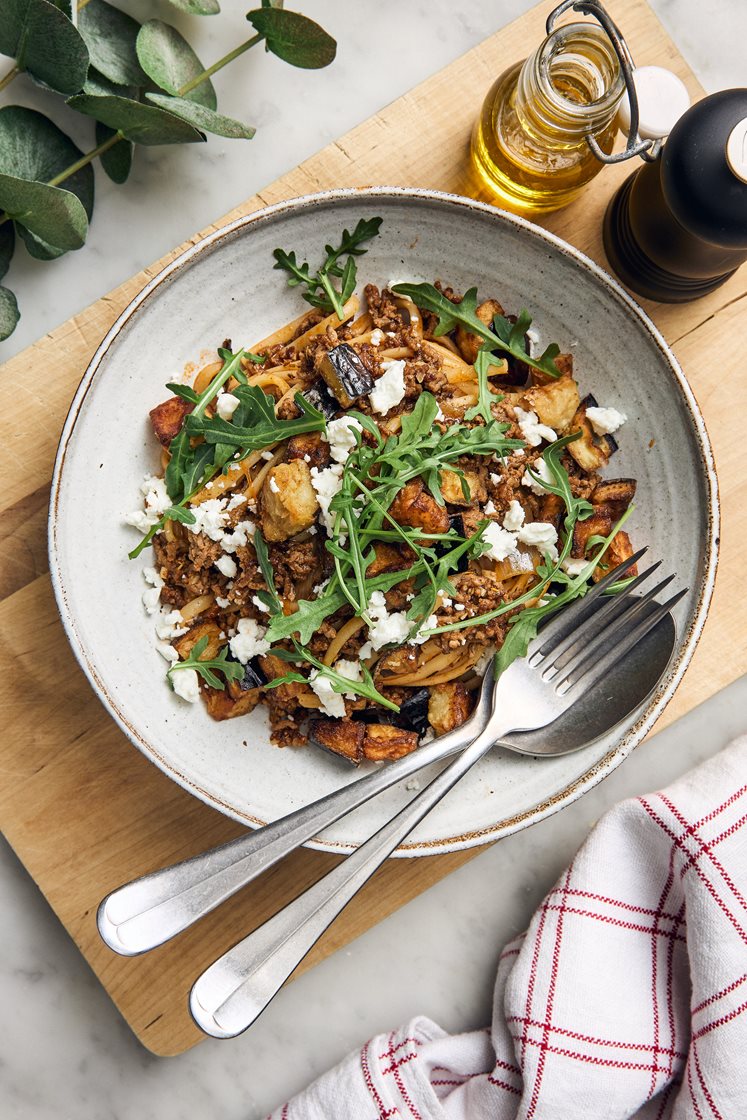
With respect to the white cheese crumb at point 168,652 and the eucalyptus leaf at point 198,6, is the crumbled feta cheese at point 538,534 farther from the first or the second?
the eucalyptus leaf at point 198,6

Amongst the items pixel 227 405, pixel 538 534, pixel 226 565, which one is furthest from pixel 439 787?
pixel 227 405

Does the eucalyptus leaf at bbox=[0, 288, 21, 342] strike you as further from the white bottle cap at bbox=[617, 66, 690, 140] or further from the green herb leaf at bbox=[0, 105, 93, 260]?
the white bottle cap at bbox=[617, 66, 690, 140]

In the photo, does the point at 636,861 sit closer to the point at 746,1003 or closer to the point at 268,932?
the point at 746,1003

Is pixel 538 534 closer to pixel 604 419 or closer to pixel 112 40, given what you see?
pixel 604 419

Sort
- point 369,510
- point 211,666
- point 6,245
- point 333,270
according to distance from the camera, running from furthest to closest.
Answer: point 6,245, point 333,270, point 211,666, point 369,510

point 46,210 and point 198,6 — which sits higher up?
point 198,6

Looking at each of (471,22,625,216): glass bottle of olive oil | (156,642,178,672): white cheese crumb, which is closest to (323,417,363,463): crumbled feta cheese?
(156,642,178,672): white cheese crumb

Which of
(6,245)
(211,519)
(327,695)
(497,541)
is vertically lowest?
(327,695)

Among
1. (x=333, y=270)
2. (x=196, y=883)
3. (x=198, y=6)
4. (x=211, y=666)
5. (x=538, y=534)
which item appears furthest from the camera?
(x=198, y=6)
